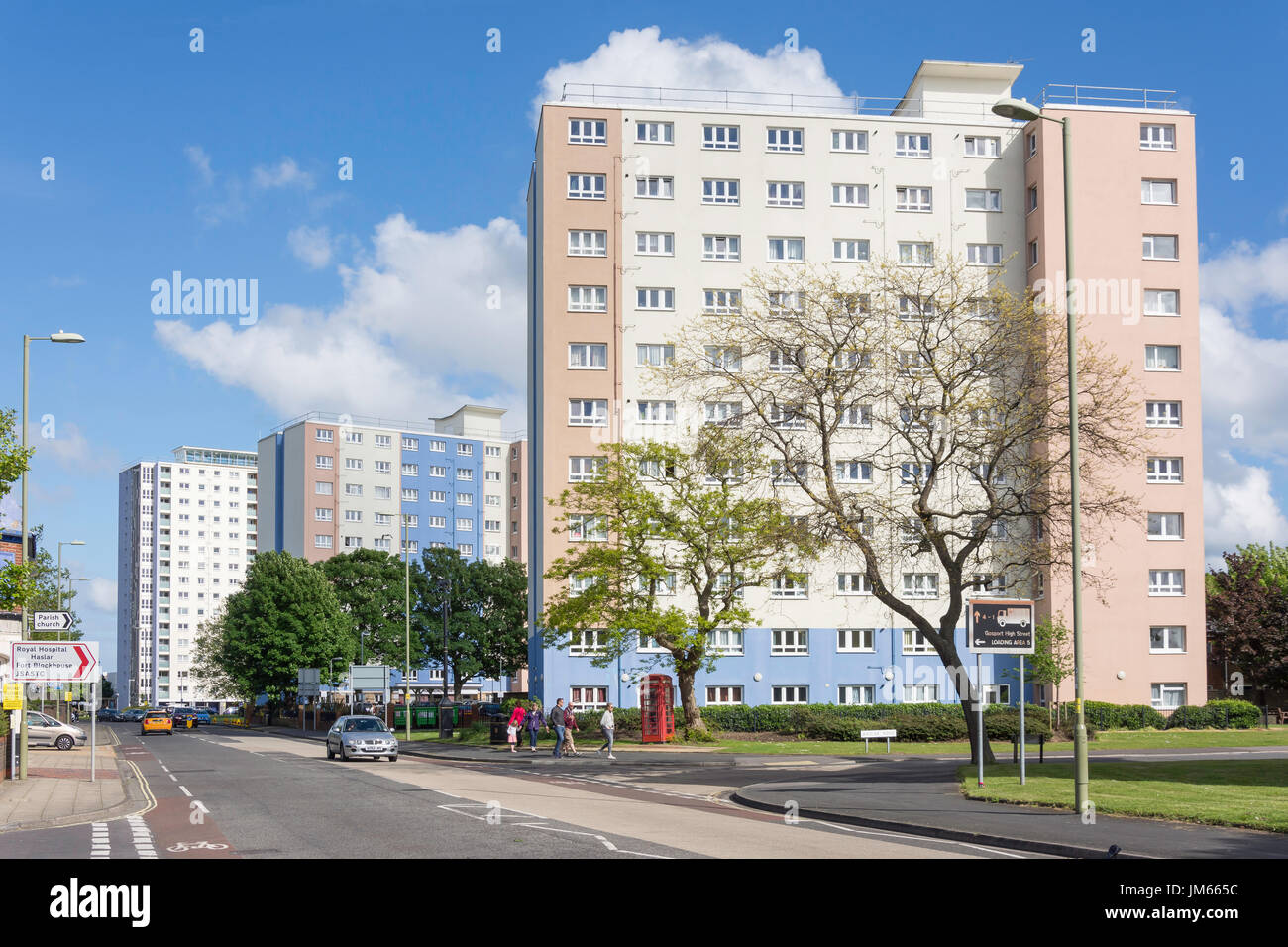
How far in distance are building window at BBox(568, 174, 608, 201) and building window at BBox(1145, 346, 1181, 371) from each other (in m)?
28.2

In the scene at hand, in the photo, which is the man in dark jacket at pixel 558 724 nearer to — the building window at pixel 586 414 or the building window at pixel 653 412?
the building window at pixel 586 414

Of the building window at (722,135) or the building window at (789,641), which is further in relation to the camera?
the building window at (722,135)

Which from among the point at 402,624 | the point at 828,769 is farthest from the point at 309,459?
the point at 828,769

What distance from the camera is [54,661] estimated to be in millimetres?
27375

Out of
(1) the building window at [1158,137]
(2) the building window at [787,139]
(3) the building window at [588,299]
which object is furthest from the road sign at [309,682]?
(1) the building window at [1158,137]

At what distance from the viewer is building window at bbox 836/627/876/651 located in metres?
63.2

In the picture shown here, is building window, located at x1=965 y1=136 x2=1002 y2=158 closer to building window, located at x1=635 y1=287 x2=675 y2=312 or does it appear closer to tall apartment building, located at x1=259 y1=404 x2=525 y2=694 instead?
building window, located at x1=635 y1=287 x2=675 y2=312

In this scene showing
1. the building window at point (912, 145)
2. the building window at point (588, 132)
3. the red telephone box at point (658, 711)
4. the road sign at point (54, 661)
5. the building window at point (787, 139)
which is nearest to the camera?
the road sign at point (54, 661)

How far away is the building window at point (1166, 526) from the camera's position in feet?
197

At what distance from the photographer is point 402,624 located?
318ft

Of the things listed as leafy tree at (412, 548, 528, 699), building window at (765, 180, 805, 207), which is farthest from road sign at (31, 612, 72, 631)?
leafy tree at (412, 548, 528, 699)

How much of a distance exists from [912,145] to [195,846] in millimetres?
59649

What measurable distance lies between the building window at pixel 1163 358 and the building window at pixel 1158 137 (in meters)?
10.4

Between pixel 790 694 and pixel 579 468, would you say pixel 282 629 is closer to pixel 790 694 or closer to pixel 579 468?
pixel 579 468
